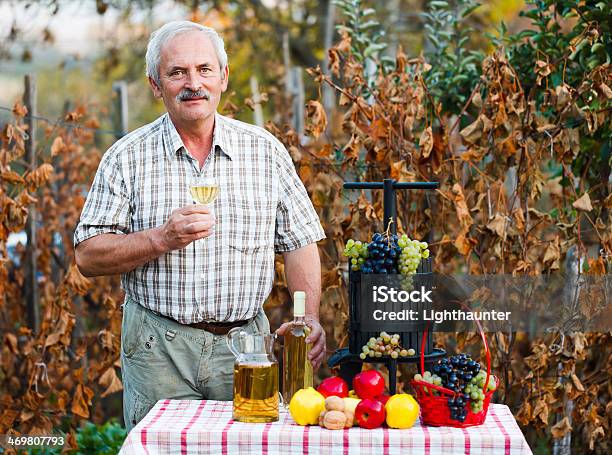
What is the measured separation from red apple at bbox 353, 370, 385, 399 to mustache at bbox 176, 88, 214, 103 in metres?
1.01

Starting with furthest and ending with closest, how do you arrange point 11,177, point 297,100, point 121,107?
point 297,100
point 121,107
point 11,177

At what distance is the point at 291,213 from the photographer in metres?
3.46

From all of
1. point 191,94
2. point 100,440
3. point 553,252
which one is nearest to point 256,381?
point 191,94

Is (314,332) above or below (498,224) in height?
below

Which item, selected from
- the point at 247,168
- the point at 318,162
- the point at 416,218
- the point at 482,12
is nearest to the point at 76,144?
the point at 318,162

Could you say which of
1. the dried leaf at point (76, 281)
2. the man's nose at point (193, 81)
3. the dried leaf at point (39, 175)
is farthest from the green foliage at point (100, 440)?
the man's nose at point (193, 81)

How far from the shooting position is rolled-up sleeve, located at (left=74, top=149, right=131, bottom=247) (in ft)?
10.6

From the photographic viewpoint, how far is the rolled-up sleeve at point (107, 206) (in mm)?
3223

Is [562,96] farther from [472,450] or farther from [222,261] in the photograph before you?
[472,450]

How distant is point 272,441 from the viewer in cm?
271

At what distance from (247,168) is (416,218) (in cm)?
144

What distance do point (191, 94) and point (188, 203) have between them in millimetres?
347

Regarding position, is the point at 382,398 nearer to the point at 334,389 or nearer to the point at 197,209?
the point at 334,389

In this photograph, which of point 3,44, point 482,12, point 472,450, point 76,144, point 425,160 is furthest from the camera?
point 482,12
